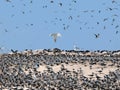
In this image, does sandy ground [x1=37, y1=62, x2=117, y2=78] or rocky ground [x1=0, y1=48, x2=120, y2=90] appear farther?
sandy ground [x1=37, y1=62, x2=117, y2=78]

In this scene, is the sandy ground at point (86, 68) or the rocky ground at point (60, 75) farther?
the sandy ground at point (86, 68)

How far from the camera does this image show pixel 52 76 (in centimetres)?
4575

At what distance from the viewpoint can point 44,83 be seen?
40.2 m

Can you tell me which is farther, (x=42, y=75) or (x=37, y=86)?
(x=42, y=75)

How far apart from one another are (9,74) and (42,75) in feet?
11.8

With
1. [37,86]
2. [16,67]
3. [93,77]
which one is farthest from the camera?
[16,67]

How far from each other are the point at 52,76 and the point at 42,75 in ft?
4.58

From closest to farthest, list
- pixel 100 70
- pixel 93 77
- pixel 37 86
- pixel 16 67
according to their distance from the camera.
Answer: pixel 37 86
pixel 93 77
pixel 100 70
pixel 16 67

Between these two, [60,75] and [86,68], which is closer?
[60,75]

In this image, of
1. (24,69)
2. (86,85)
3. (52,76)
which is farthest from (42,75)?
(86,85)

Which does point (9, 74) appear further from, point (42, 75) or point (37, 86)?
point (37, 86)

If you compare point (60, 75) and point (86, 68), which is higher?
point (60, 75)

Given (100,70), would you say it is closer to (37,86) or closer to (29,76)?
(29,76)

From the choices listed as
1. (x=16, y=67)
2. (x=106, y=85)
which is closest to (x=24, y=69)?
(x=16, y=67)
